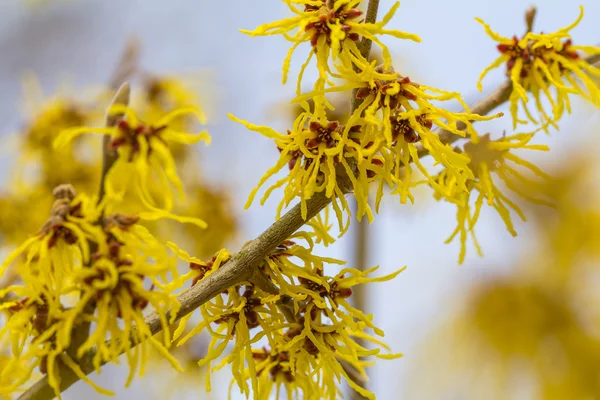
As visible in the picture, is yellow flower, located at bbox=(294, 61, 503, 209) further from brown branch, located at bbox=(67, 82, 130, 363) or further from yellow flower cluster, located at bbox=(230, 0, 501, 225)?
brown branch, located at bbox=(67, 82, 130, 363)

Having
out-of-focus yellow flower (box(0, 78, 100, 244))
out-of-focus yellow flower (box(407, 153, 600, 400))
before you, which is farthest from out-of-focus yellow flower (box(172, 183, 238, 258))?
out-of-focus yellow flower (box(407, 153, 600, 400))

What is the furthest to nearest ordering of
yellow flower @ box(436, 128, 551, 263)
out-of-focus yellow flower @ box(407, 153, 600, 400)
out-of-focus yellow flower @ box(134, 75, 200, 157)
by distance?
1. out-of-focus yellow flower @ box(407, 153, 600, 400)
2. out-of-focus yellow flower @ box(134, 75, 200, 157)
3. yellow flower @ box(436, 128, 551, 263)

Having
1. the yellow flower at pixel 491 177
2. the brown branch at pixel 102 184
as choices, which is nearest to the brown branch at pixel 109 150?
the brown branch at pixel 102 184

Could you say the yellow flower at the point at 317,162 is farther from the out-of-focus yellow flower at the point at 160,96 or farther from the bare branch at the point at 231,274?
the out-of-focus yellow flower at the point at 160,96

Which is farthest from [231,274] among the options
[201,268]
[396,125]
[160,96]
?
[160,96]

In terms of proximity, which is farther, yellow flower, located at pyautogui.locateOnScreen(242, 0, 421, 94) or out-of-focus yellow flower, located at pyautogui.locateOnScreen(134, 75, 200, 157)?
out-of-focus yellow flower, located at pyautogui.locateOnScreen(134, 75, 200, 157)

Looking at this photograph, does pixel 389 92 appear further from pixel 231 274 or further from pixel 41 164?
pixel 41 164

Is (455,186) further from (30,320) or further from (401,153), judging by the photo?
(30,320)

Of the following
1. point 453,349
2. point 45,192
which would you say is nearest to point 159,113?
point 45,192
